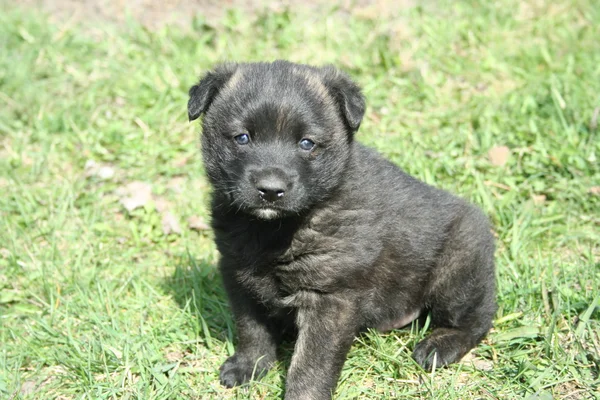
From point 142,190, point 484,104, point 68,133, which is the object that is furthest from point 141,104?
point 484,104

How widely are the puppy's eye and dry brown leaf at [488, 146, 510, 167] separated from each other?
2.57 metres

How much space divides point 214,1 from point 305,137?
431 cm

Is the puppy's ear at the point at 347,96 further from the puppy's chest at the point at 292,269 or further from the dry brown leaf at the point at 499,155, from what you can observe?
the dry brown leaf at the point at 499,155

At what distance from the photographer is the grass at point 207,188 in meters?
3.82

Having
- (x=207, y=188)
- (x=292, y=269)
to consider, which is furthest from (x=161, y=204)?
(x=292, y=269)

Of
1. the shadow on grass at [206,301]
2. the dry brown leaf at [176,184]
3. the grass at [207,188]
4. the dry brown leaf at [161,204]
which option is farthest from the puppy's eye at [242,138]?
the dry brown leaf at [176,184]

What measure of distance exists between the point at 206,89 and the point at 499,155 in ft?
8.88

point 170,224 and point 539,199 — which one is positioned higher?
point 539,199

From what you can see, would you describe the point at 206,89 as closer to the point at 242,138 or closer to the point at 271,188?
the point at 242,138

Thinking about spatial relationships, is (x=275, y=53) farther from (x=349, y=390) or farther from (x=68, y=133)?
(x=349, y=390)

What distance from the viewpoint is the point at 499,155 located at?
5.42 meters

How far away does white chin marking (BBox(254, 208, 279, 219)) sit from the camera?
3.38m

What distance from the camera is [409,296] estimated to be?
4.04 m

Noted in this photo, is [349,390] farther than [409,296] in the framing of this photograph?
No
